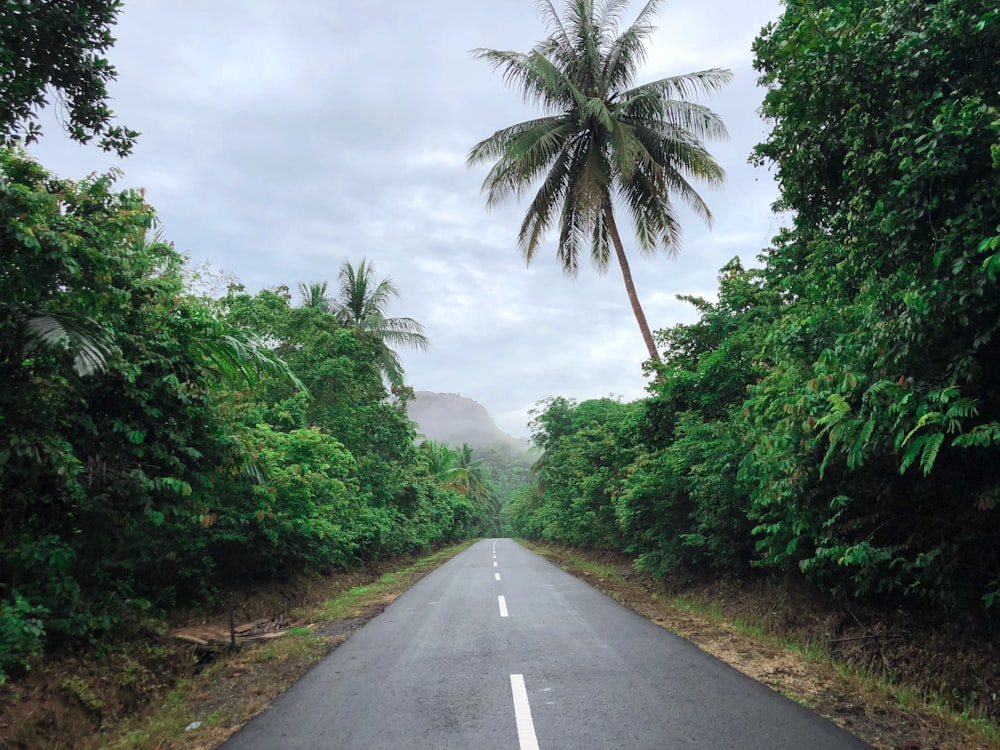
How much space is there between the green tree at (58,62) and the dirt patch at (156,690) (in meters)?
4.96

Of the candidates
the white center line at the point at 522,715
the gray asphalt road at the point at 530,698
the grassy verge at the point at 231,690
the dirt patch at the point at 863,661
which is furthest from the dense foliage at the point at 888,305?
the grassy verge at the point at 231,690

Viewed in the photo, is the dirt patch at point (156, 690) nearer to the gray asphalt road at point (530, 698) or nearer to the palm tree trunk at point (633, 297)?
the gray asphalt road at point (530, 698)

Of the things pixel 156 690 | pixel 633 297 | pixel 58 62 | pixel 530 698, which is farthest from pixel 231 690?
pixel 633 297

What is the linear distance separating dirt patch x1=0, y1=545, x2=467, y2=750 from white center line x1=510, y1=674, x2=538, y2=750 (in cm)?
222

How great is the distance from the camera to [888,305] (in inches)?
169

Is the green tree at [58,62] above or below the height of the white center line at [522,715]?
above

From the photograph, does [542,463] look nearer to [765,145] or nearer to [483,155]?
[483,155]

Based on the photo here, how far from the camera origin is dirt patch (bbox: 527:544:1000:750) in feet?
14.0

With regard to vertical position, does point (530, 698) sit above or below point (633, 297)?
below

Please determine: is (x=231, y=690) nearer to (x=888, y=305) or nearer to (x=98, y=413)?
(x=98, y=413)

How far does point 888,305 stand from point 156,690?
793 cm

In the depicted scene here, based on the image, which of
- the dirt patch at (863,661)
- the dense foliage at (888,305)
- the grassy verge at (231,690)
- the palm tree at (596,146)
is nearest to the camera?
the dense foliage at (888,305)

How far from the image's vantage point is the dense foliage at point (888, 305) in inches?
144

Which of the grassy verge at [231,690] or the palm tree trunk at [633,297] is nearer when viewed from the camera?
the grassy verge at [231,690]
